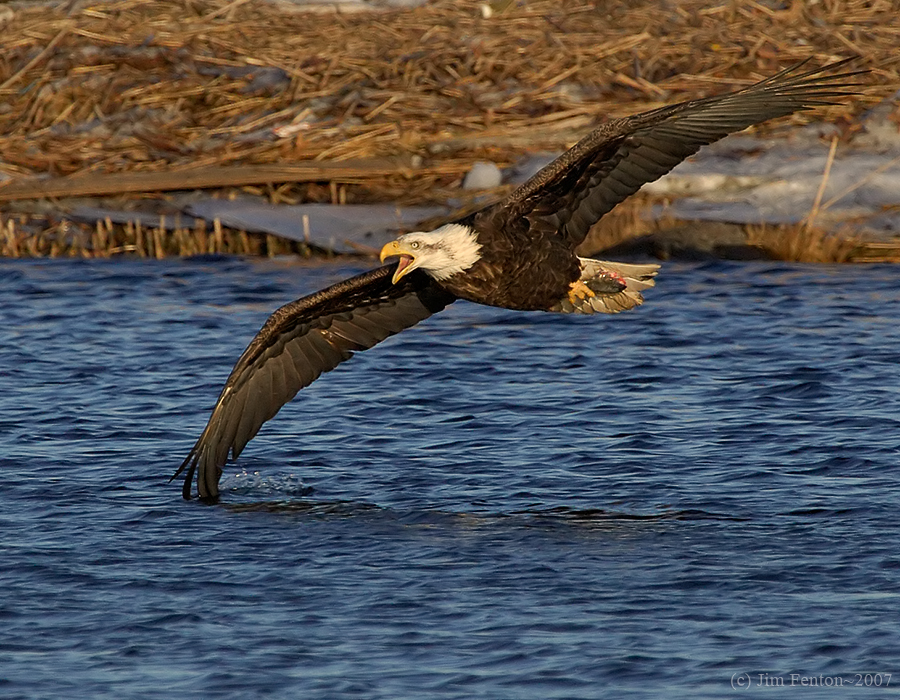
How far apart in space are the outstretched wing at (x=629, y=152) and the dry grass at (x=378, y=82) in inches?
236

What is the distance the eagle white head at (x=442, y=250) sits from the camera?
746 centimetres

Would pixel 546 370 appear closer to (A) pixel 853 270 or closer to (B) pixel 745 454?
(B) pixel 745 454

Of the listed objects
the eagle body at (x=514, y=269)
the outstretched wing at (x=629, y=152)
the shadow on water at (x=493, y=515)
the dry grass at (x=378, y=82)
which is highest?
the dry grass at (x=378, y=82)

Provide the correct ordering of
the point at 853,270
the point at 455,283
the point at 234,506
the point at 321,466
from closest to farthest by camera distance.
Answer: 1. the point at 455,283
2. the point at 234,506
3. the point at 321,466
4. the point at 853,270

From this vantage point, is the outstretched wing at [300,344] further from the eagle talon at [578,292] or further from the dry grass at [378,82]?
the dry grass at [378,82]

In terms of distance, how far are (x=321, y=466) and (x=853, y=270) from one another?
558 centimetres

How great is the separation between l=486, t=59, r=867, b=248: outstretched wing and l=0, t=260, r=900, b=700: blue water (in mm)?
1499

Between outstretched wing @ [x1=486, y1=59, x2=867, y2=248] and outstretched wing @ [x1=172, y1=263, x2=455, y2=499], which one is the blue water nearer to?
outstretched wing @ [x1=172, y1=263, x2=455, y2=499]

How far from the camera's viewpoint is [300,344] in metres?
8.48

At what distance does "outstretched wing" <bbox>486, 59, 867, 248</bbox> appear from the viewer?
7523mm

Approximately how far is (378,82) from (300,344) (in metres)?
7.59

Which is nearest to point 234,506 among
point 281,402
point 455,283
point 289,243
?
point 281,402

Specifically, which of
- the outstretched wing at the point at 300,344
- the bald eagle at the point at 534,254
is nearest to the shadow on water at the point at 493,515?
the outstretched wing at the point at 300,344

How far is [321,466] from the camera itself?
8.74 metres
